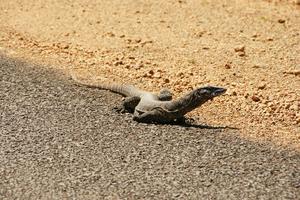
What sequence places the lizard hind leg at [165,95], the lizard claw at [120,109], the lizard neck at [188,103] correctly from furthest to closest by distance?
the lizard hind leg at [165,95] → the lizard claw at [120,109] → the lizard neck at [188,103]

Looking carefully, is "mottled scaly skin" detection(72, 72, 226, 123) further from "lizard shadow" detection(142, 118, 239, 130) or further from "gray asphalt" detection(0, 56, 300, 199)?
"gray asphalt" detection(0, 56, 300, 199)

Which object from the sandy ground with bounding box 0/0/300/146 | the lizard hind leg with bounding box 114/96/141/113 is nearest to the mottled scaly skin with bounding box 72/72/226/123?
the lizard hind leg with bounding box 114/96/141/113

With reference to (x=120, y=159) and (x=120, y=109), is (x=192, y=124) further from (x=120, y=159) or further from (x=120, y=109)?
(x=120, y=159)

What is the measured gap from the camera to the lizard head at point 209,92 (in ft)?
27.9

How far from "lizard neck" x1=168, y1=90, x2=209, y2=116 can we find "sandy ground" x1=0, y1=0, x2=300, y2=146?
0.34 meters

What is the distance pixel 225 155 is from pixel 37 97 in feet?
10.3

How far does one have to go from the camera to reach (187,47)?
1173cm

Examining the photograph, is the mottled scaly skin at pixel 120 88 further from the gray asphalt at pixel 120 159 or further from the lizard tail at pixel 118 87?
the gray asphalt at pixel 120 159

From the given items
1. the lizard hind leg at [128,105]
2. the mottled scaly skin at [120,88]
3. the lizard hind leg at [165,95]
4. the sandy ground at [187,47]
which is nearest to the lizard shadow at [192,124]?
the sandy ground at [187,47]

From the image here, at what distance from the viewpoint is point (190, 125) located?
8555 millimetres

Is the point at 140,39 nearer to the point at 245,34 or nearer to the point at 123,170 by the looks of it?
the point at 245,34

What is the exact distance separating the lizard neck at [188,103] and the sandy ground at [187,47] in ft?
1.12

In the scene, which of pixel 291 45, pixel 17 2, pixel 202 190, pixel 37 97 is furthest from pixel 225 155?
pixel 17 2

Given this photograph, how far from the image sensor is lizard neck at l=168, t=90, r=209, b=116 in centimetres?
857
